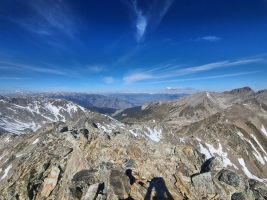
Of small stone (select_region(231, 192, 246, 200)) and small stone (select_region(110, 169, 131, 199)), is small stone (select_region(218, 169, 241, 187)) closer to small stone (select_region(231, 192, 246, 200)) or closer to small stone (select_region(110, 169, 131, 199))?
small stone (select_region(231, 192, 246, 200))

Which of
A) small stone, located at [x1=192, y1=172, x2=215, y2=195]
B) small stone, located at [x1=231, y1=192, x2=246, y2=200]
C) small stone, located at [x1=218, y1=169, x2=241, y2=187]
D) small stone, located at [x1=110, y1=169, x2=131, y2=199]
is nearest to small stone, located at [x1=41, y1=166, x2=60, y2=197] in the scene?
small stone, located at [x1=110, y1=169, x2=131, y2=199]

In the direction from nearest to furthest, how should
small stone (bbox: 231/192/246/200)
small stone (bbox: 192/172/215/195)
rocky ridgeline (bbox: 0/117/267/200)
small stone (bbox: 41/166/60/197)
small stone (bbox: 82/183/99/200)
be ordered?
small stone (bbox: 82/183/99/200), rocky ridgeline (bbox: 0/117/267/200), small stone (bbox: 231/192/246/200), small stone (bbox: 192/172/215/195), small stone (bbox: 41/166/60/197)

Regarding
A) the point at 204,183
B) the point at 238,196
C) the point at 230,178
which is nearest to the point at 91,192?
the point at 204,183

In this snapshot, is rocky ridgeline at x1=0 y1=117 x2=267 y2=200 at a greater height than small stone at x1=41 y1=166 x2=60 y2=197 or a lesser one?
greater

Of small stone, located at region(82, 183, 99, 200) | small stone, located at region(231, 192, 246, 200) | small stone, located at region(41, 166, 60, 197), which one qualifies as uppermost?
small stone, located at region(82, 183, 99, 200)

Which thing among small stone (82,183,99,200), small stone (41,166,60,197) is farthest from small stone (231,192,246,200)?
small stone (41,166,60,197)

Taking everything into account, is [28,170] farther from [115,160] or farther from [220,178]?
[220,178]

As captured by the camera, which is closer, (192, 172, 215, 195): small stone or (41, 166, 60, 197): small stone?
(192, 172, 215, 195): small stone

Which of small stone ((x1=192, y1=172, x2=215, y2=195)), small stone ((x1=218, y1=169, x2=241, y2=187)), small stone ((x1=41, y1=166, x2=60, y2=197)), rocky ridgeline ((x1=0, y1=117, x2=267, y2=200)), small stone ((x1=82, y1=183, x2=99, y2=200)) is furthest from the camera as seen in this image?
small stone ((x1=41, y1=166, x2=60, y2=197))

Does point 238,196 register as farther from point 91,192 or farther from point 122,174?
→ point 91,192

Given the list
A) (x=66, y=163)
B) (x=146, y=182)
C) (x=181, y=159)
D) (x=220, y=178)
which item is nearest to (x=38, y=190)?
(x=66, y=163)

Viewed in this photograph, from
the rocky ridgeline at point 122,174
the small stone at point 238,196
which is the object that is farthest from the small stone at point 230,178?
the small stone at point 238,196
